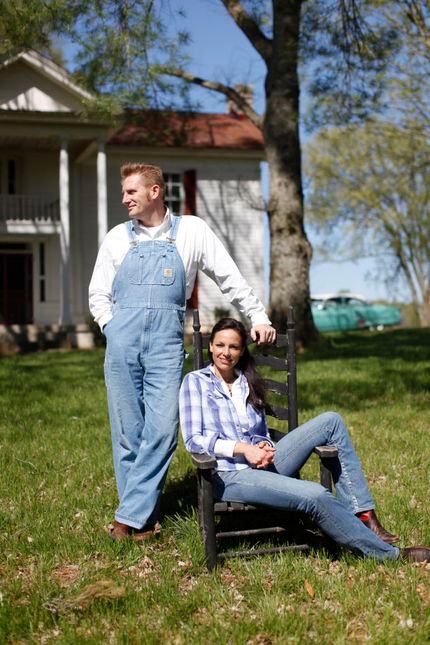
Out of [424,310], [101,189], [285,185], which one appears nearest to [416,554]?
[285,185]

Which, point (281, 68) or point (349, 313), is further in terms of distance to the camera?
point (349, 313)

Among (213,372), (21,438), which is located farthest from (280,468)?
(21,438)

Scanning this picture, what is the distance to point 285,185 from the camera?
17250 millimetres

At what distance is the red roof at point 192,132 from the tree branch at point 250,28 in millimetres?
2916

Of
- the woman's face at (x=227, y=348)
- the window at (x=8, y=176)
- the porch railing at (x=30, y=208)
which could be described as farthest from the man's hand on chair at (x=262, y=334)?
the window at (x=8, y=176)

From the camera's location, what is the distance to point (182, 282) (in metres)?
5.30

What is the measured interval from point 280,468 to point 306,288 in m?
12.3

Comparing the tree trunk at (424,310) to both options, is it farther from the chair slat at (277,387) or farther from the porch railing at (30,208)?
the chair slat at (277,387)

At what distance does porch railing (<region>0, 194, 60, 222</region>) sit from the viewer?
24250 mm

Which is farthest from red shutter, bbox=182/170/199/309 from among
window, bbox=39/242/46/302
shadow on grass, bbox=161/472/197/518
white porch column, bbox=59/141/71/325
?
shadow on grass, bbox=161/472/197/518

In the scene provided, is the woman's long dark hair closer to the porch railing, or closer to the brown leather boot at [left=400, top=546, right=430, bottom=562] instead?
the brown leather boot at [left=400, top=546, right=430, bottom=562]

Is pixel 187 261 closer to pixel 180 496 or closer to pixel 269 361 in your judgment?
pixel 269 361

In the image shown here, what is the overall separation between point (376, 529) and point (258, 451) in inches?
34.1

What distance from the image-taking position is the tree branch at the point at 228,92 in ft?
63.3
